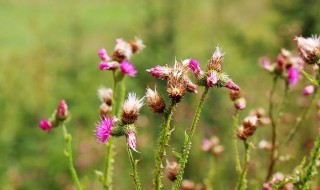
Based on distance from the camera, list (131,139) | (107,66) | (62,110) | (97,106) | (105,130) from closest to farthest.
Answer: (131,139) < (105,130) < (107,66) < (62,110) < (97,106)

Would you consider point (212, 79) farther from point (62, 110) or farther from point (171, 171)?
→ point (62, 110)

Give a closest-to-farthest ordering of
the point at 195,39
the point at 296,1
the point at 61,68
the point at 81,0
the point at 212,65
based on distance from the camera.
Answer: the point at 212,65, the point at 296,1, the point at 61,68, the point at 195,39, the point at 81,0

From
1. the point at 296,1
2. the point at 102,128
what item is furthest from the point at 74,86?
the point at 102,128

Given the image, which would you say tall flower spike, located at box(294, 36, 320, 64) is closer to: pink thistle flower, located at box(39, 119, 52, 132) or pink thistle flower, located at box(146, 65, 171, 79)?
pink thistle flower, located at box(146, 65, 171, 79)

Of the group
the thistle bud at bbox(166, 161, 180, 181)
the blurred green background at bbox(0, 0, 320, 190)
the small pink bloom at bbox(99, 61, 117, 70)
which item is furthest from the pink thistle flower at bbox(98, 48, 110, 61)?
the blurred green background at bbox(0, 0, 320, 190)

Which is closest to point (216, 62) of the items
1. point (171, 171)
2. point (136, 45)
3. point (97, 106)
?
point (171, 171)

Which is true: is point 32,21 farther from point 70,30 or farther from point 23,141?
point 70,30

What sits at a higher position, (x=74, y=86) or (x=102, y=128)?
(x=74, y=86)

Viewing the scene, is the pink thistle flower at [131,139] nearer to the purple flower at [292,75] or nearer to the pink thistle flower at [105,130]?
the pink thistle flower at [105,130]
